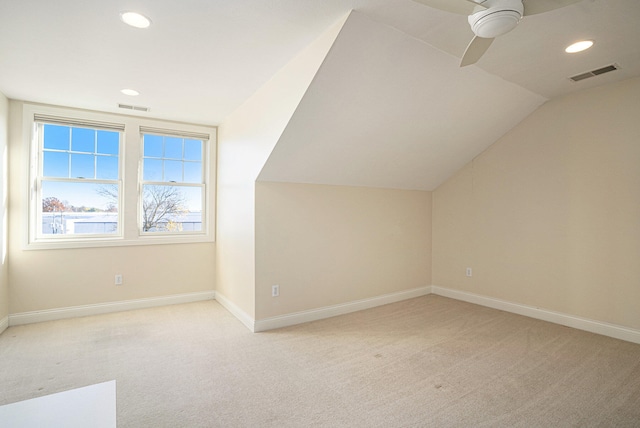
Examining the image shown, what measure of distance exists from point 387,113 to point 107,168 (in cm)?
335

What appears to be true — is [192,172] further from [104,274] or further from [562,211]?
[562,211]

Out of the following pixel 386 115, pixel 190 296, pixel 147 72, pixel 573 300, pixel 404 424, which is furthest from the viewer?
pixel 190 296

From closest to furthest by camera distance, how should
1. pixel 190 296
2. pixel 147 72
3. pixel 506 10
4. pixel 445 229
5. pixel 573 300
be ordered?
pixel 506 10 < pixel 147 72 < pixel 573 300 < pixel 190 296 < pixel 445 229

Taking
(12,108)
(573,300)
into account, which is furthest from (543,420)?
(12,108)

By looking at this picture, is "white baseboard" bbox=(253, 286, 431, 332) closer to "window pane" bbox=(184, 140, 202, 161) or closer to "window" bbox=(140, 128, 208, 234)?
"window" bbox=(140, 128, 208, 234)

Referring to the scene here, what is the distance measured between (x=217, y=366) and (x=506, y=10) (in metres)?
2.88

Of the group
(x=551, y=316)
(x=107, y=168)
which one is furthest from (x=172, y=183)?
(x=551, y=316)

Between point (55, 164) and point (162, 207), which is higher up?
point (55, 164)

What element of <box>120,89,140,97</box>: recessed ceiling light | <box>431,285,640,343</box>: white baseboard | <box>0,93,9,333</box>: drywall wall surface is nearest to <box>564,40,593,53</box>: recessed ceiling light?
<box>431,285,640,343</box>: white baseboard

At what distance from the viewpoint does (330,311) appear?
12.1 feet

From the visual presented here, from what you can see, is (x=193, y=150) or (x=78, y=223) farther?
(x=193, y=150)

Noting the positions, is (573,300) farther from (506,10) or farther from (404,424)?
(506,10)

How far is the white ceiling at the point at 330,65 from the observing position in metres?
2.05

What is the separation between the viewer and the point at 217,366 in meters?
2.54
